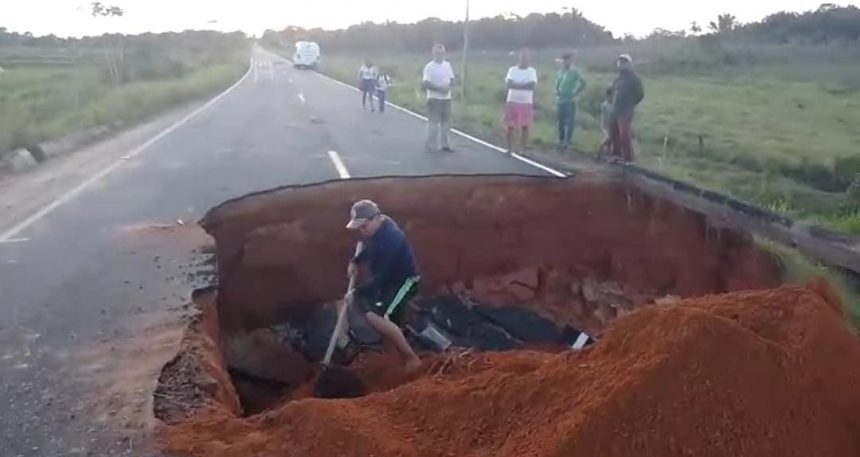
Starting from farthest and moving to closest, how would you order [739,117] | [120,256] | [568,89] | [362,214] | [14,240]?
[739,117], [568,89], [14,240], [120,256], [362,214]

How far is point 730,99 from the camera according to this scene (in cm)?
3250

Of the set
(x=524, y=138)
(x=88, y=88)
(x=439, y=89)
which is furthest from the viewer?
(x=88, y=88)

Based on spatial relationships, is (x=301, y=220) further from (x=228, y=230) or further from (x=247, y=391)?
(x=247, y=391)

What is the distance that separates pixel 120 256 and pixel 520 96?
7.62m

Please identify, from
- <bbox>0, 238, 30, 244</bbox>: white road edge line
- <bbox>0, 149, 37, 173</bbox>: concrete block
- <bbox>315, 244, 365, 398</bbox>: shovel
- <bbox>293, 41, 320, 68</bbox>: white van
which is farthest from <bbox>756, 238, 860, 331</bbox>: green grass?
<bbox>293, 41, 320, 68</bbox>: white van

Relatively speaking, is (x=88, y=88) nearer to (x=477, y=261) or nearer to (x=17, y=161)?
(x=17, y=161)

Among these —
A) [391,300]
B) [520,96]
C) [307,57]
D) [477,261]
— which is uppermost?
[520,96]

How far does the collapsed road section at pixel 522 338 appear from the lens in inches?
180

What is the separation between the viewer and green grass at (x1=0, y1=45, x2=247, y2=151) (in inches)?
736

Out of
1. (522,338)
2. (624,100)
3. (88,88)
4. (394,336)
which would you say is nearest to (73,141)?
(624,100)

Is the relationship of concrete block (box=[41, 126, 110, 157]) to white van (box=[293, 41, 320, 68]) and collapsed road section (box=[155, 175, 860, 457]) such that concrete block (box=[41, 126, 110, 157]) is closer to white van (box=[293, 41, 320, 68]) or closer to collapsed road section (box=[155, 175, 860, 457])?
collapsed road section (box=[155, 175, 860, 457])

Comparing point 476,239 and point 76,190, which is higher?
point 476,239

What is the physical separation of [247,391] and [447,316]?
243 centimetres

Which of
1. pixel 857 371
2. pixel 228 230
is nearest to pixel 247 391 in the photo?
pixel 228 230
